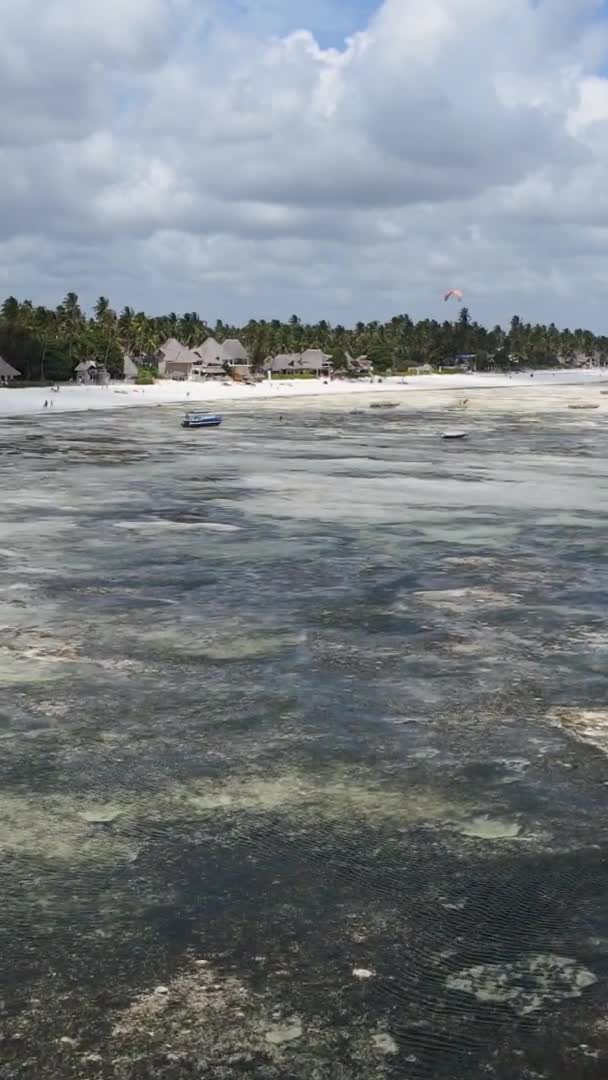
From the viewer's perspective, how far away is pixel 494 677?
1584 cm

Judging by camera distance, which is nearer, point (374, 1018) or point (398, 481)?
point (374, 1018)

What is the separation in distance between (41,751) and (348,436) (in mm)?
58851

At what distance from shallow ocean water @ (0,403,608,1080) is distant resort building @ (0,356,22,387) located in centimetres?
10545

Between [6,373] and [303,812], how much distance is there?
12273cm

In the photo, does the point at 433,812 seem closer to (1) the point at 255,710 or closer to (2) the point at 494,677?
(1) the point at 255,710

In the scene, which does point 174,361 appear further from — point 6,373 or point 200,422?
point 200,422

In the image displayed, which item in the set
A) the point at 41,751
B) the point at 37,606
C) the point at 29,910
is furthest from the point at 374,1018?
the point at 37,606

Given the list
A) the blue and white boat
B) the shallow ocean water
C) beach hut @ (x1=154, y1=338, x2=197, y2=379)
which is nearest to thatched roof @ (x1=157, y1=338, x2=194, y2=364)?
beach hut @ (x1=154, y1=338, x2=197, y2=379)

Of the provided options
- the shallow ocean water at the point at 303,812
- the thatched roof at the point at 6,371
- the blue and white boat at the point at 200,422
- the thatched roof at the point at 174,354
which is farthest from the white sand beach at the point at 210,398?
the shallow ocean water at the point at 303,812

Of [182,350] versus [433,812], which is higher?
[182,350]

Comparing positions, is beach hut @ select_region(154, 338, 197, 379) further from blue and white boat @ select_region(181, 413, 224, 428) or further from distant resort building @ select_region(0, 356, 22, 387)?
blue and white boat @ select_region(181, 413, 224, 428)

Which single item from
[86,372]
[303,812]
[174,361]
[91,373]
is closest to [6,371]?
[86,372]

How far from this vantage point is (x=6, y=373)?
126500 mm

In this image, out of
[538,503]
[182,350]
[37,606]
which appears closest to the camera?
[37,606]
